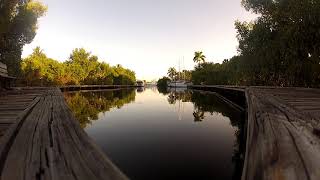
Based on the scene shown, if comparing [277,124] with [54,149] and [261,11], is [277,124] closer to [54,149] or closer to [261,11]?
[54,149]

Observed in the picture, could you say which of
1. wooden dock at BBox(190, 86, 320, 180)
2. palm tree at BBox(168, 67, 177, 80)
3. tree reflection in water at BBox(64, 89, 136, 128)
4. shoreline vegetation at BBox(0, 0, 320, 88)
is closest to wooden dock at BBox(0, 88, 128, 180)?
wooden dock at BBox(190, 86, 320, 180)

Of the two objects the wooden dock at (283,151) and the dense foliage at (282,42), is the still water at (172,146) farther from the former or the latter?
the dense foliage at (282,42)

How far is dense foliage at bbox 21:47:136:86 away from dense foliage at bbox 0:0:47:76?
6.53 m

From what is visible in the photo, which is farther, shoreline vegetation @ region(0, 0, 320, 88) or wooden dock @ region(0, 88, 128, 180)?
shoreline vegetation @ region(0, 0, 320, 88)

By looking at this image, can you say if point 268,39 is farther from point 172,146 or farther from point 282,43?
point 172,146

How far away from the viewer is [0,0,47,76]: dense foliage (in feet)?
73.9

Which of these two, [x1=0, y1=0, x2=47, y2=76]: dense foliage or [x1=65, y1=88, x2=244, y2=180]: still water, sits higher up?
[x1=0, y1=0, x2=47, y2=76]: dense foliage

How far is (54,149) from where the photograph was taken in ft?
10.6

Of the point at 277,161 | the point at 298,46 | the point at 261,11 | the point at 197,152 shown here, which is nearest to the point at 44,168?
the point at 277,161

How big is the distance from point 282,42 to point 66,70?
36.5 meters

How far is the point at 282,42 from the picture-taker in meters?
22.0

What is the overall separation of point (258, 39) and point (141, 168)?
21978 millimetres

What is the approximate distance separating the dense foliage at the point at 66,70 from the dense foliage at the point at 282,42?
73.3ft

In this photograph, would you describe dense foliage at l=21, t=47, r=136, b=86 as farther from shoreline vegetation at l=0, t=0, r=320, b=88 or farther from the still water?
the still water
